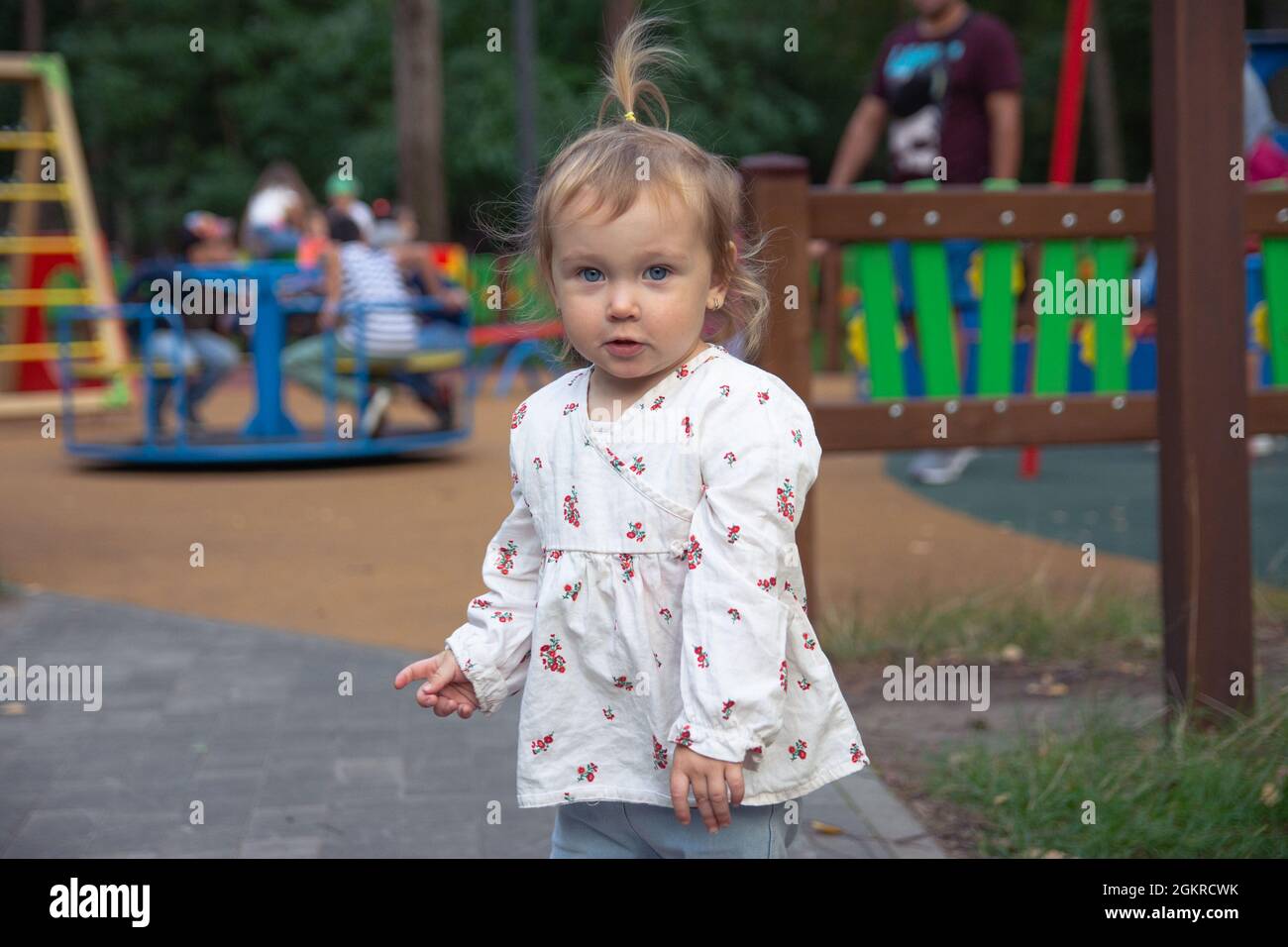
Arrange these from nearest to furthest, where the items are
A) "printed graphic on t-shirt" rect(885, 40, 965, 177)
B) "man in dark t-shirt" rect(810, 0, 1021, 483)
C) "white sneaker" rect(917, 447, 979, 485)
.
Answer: "man in dark t-shirt" rect(810, 0, 1021, 483), "printed graphic on t-shirt" rect(885, 40, 965, 177), "white sneaker" rect(917, 447, 979, 485)

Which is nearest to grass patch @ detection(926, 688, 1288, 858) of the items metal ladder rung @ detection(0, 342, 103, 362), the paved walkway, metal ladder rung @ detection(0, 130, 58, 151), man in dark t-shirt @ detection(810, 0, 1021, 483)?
the paved walkway

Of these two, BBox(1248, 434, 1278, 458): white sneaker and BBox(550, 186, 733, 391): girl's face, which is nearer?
BBox(550, 186, 733, 391): girl's face

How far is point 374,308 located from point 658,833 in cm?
810

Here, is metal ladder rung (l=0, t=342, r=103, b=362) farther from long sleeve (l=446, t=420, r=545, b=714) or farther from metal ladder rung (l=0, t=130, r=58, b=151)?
long sleeve (l=446, t=420, r=545, b=714)

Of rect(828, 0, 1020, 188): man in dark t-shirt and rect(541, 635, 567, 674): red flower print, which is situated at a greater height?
rect(828, 0, 1020, 188): man in dark t-shirt

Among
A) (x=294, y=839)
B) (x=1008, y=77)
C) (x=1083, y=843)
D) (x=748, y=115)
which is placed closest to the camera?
(x=1083, y=843)

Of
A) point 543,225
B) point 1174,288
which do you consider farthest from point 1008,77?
point 543,225

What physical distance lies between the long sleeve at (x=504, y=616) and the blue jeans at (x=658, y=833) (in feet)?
0.69

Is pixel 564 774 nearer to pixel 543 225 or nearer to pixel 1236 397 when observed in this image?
pixel 543 225

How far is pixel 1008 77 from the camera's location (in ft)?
25.4

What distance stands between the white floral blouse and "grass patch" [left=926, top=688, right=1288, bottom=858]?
1.05 meters

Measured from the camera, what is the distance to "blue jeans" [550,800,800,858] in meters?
2.45

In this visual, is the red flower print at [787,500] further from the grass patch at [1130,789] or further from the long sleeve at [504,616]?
the grass patch at [1130,789]
